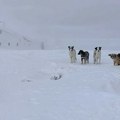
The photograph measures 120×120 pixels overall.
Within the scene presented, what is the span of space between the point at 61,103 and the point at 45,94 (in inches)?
80.9

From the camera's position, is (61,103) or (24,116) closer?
(24,116)

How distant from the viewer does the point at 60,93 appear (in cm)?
1992

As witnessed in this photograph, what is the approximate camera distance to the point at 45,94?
19.6 m

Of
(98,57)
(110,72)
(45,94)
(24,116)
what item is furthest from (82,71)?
(24,116)

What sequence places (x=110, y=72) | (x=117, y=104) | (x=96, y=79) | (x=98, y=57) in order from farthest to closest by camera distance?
(x=98, y=57) < (x=110, y=72) < (x=96, y=79) < (x=117, y=104)

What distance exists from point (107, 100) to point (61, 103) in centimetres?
189

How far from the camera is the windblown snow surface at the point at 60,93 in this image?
1593 cm

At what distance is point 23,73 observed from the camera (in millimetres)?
27672

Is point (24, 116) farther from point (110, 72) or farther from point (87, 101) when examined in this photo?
point (110, 72)

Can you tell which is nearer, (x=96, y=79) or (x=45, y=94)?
(x=45, y=94)

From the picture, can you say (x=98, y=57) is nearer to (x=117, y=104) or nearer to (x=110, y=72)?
(x=110, y=72)

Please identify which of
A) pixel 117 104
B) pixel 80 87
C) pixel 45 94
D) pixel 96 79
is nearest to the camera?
pixel 117 104

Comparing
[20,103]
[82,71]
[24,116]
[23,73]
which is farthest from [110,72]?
[24,116]

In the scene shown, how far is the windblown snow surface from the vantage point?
1593 cm
